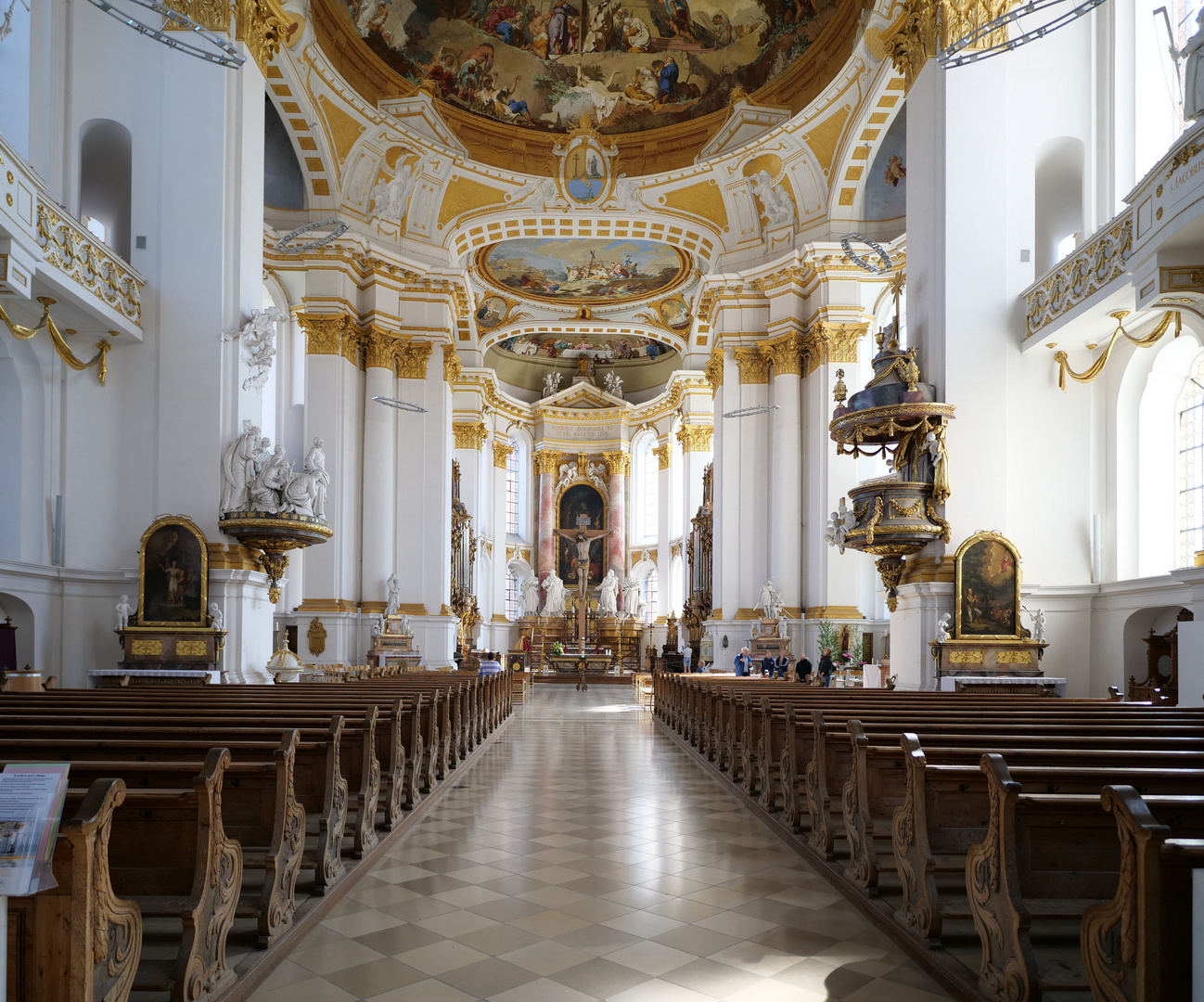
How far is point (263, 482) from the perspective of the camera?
12055 millimetres

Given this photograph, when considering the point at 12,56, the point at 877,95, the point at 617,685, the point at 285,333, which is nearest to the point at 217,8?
the point at 12,56

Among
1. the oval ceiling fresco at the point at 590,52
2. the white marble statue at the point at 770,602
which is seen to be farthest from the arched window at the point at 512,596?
the oval ceiling fresco at the point at 590,52

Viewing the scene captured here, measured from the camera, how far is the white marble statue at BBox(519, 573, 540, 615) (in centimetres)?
3422

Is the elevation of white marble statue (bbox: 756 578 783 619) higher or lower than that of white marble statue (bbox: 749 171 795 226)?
lower

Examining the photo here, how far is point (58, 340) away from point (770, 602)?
13272mm

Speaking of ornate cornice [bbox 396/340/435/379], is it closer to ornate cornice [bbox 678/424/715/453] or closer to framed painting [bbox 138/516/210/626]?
ornate cornice [bbox 678/424/715/453]

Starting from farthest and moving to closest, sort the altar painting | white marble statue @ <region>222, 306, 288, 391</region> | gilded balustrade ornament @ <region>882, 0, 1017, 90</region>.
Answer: the altar painting < white marble statue @ <region>222, 306, 288, 391</region> < gilded balustrade ornament @ <region>882, 0, 1017, 90</region>

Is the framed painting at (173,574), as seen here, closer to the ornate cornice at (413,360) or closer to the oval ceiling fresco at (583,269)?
the ornate cornice at (413,360)

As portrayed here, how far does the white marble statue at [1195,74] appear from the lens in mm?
7574

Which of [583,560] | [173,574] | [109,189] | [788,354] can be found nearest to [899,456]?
[173,574]

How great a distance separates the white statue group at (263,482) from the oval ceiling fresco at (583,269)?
49.8 ft

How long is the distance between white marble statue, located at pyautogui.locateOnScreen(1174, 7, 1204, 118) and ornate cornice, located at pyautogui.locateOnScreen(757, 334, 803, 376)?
12748 mm

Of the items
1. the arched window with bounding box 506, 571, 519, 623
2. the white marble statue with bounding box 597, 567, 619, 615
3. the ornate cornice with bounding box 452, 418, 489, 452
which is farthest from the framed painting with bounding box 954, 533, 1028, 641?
the arched window with bounding box 506, 571, 519, 623

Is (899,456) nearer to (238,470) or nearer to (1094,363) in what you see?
(1094,363)
